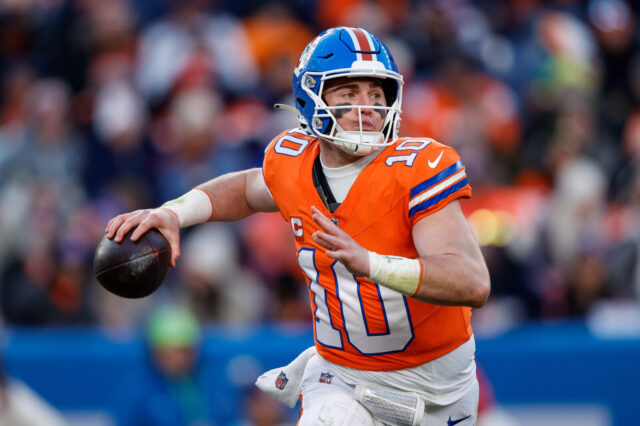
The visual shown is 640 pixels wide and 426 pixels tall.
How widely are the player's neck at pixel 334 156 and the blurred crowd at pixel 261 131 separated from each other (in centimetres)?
384

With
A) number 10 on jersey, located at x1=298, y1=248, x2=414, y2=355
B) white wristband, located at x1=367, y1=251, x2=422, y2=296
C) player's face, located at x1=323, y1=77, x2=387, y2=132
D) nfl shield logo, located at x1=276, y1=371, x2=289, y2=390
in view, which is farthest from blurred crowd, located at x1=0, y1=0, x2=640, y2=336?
white wristband, located at x1=367, y1=251, x2=422, y2=296

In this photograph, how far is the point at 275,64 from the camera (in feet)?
31.0

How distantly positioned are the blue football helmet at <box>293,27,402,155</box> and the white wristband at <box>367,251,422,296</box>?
0.60 m

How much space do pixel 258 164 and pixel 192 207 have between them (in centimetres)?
442

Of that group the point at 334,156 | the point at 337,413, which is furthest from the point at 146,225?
the point at 337,413

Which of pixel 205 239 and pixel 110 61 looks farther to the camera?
pixel 110 61

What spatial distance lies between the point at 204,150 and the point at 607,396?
3763 mm

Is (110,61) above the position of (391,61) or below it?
below

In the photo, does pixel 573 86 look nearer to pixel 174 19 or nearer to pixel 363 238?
pixel 174 19

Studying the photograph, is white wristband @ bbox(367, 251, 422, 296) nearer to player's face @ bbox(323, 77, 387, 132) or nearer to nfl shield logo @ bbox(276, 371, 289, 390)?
player's face @ bbox(323, 77, 387, 132)

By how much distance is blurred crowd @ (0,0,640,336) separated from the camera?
8.04m

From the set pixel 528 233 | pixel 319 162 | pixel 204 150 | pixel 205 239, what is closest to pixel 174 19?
pixel 204 150

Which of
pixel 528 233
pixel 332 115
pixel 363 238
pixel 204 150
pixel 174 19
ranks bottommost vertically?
pixel 528 233

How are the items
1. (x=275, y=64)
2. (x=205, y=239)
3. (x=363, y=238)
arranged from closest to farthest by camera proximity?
(x=363, y=238), (x=205, y=239), (x=275, y=64)
